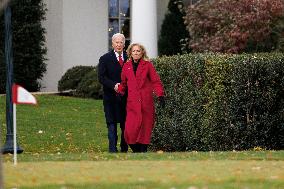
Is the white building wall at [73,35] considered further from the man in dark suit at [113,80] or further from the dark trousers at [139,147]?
the dark trousers at [139,147]

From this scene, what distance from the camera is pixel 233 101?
14.6 m

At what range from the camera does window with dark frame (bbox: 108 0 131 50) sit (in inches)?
1169

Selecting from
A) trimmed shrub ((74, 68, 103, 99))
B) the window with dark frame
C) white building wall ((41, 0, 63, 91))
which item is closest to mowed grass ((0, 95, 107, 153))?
trimmed shrub ((74, 68, 103, 99))

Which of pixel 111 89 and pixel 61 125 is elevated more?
pixel 111 89

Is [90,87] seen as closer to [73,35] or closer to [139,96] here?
[73,35]

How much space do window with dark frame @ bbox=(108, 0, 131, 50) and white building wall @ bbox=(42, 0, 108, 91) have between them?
317mm

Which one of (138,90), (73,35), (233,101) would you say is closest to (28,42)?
(73,35)

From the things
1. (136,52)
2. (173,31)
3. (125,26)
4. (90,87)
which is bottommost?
(90,87)

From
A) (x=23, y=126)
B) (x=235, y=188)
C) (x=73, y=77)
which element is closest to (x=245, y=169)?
(x=235, y=188)

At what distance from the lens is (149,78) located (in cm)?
1359

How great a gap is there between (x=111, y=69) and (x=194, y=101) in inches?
68.4

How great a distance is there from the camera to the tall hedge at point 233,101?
1459 cm

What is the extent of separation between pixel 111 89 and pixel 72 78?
509 inches

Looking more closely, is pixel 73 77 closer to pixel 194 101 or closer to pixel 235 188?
pixel 194 101
